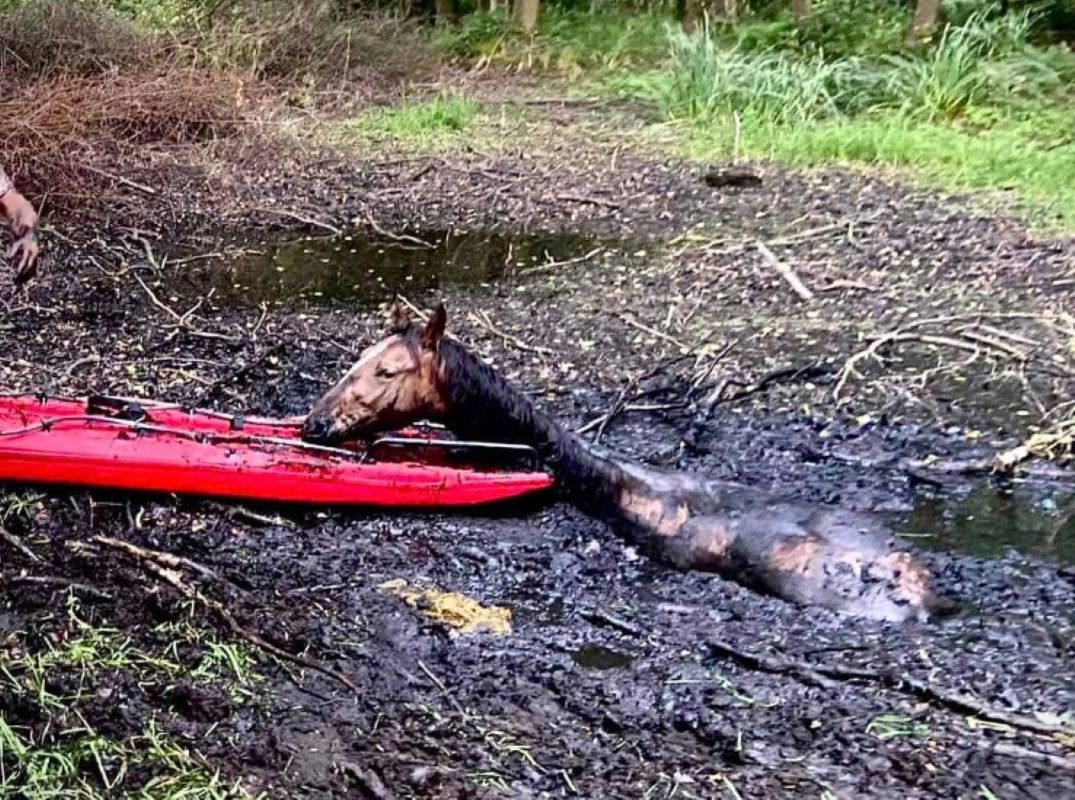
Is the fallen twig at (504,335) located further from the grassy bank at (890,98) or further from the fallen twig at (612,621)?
the grassy bank at (890,98)

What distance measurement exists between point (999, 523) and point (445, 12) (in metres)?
14.8

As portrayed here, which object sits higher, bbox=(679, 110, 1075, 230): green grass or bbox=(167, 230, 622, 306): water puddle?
bbox=(679, 110, 1075, 230): green grass

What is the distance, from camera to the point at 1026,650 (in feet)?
14.2

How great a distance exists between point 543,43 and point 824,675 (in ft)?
46.0

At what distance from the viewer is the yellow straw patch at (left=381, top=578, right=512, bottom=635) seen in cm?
457

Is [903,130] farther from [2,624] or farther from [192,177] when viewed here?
[2,624]

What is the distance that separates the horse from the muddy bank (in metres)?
0.10

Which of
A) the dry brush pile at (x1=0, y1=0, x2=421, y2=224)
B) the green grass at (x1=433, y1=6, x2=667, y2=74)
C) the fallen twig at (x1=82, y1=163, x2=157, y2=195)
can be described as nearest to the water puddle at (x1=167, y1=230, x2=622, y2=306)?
the fallen twig at (x1=82, y1=163, x2=157, y2=195)

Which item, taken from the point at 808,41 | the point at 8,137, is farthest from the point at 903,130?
the point at 8,137

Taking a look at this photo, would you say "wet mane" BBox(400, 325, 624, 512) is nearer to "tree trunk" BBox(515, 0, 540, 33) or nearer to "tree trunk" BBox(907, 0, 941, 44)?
"tree trunk" BBox(907, 0, 941, 44)

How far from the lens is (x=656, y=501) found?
506cm

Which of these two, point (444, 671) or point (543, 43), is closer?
point (444, 671)

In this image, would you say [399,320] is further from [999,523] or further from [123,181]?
[123,181]

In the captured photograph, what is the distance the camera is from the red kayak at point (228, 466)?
5188 mm
